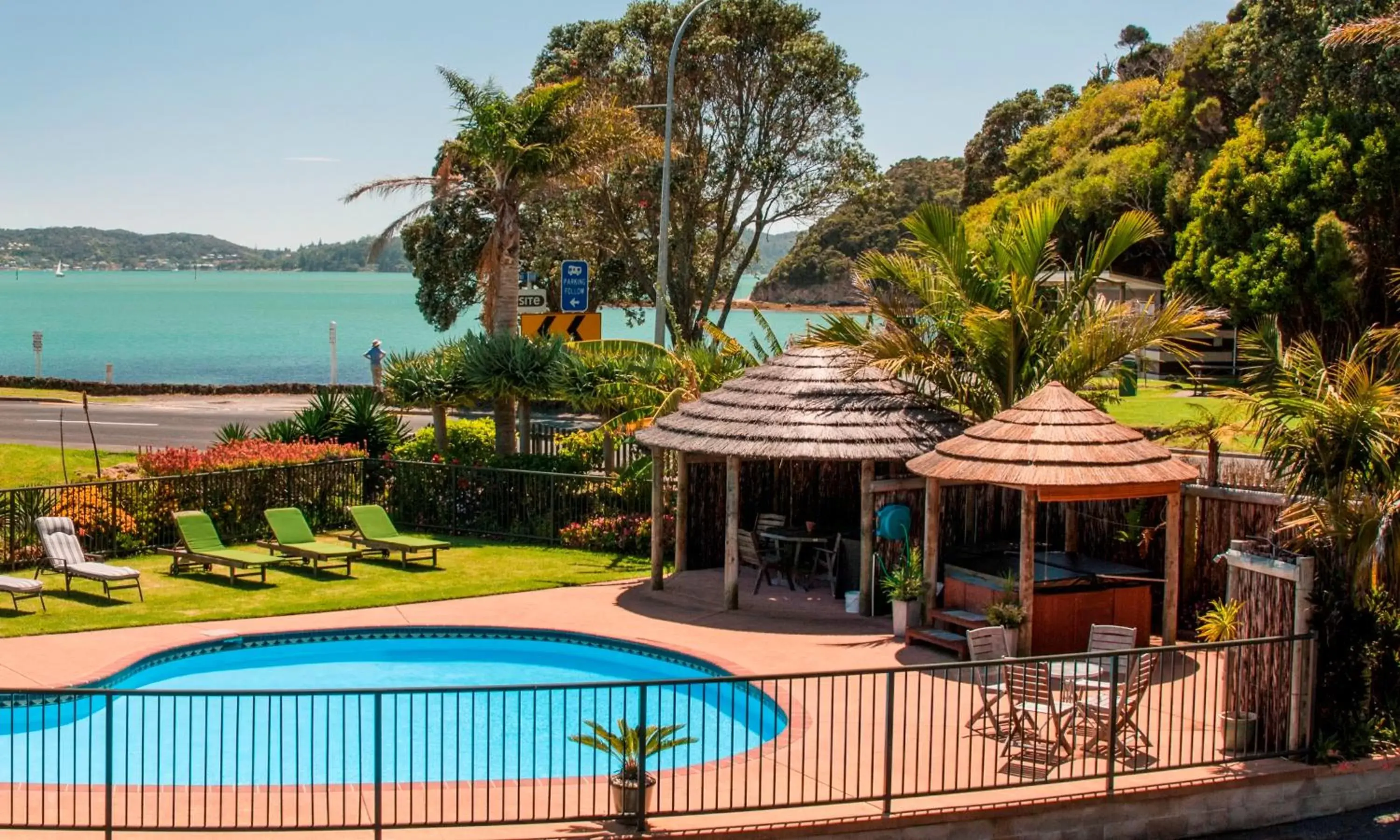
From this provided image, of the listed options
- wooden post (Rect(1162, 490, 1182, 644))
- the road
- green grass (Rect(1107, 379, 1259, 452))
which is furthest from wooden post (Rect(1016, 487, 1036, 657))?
the road

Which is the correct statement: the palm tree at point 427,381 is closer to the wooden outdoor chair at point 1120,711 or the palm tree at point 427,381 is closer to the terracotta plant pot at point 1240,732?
the wooden outdoor chair at point 1120,711

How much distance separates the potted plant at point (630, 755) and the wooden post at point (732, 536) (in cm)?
753

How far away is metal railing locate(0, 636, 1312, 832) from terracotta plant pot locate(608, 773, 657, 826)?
0.06ft

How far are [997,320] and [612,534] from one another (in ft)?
24.6

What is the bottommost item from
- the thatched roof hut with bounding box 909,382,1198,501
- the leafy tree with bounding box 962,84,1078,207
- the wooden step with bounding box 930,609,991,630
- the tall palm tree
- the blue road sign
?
the wooden step with bounding box 930,609,991,630

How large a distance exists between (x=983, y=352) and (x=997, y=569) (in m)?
3.27

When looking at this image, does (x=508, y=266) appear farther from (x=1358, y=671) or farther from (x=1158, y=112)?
(x=1158, y=112)

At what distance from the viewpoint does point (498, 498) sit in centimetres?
2364

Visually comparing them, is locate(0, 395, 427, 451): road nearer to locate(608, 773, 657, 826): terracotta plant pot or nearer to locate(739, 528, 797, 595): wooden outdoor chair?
locate(739, 528, 797, 595): wooden outdoor chair

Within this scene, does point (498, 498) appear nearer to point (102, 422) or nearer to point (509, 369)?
point (509, 369)

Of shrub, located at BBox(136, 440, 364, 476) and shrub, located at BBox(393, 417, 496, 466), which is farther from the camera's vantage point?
shrub, located at BBox(393, 417, 496, 466)

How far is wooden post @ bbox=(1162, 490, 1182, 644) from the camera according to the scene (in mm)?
15992

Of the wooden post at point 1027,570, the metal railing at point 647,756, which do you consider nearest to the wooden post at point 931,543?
the metal railing at point 647,756

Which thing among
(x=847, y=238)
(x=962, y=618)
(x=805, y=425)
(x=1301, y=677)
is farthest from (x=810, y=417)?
(x=847, y=238)
